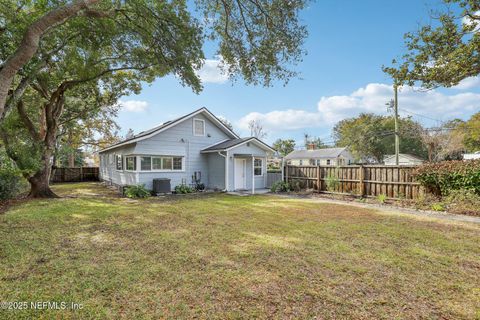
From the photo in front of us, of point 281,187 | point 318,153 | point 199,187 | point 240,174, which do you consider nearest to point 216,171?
point 199,187

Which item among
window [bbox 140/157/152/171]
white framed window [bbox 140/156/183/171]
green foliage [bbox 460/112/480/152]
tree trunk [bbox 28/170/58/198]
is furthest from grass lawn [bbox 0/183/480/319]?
green foliage [bbox 460/112/480/152]

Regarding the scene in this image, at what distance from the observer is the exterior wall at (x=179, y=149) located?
13.0m

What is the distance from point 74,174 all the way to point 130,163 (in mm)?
13254

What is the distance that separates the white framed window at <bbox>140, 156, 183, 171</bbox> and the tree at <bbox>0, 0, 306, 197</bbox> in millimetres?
4508

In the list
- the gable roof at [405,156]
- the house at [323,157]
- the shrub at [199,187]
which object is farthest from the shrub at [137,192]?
the gable roof at [405,156]

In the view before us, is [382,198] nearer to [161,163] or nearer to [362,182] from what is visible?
[362,182]

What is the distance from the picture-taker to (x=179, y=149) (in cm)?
1424

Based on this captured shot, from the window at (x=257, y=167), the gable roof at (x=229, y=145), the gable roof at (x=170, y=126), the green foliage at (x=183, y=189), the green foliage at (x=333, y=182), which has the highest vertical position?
the gable roof at (x=170, y=126)

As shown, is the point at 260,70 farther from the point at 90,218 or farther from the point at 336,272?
the point at 90,218

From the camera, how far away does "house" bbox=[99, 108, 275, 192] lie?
1316cm

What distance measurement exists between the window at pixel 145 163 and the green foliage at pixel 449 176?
12975 millimetres

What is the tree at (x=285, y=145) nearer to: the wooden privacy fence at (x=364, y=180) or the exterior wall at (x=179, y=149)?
the exterior wall at (x=179, y=149)

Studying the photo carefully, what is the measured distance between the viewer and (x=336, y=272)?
370 centimetres

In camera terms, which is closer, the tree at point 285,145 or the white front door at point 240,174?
the white front door at point 240,174
